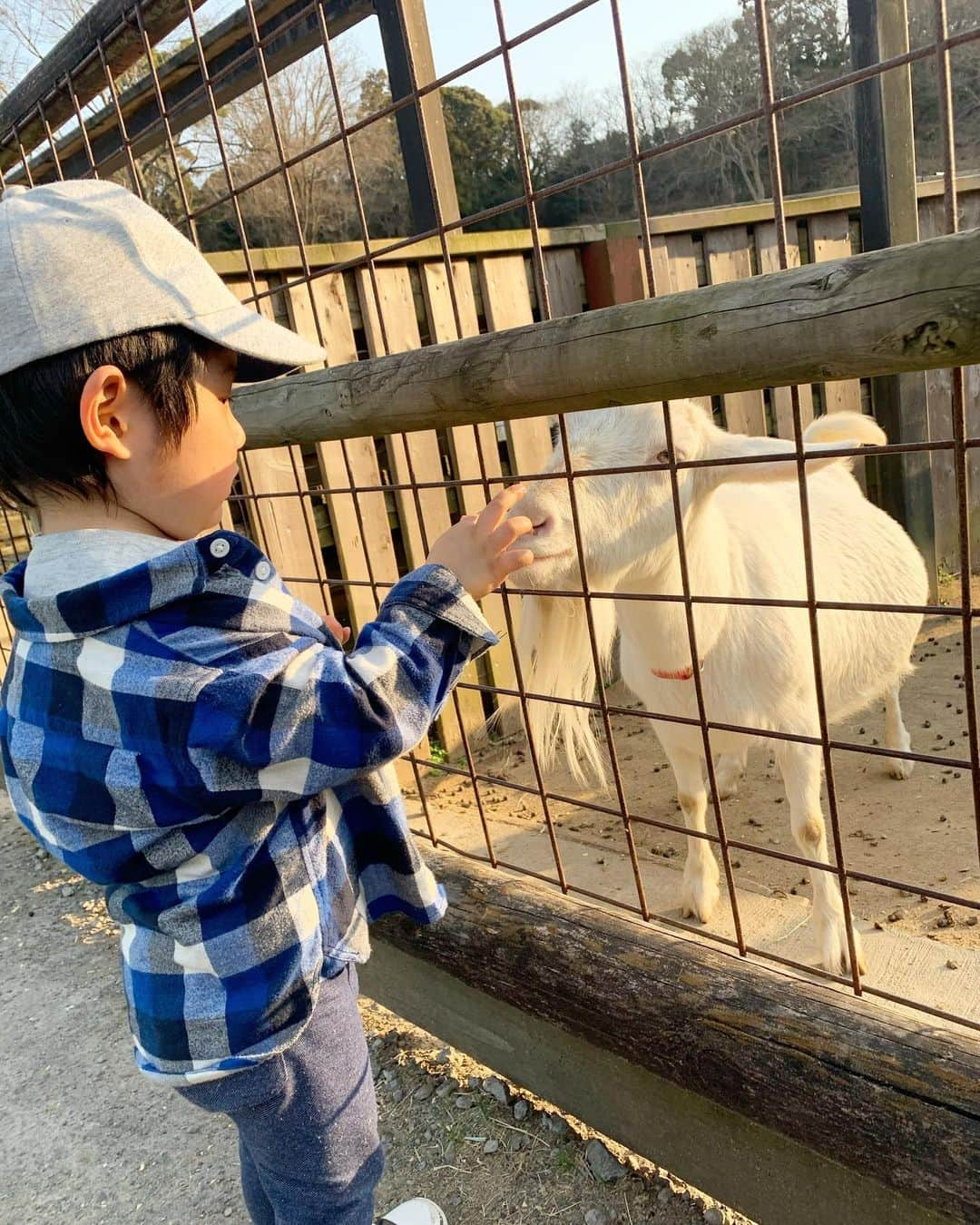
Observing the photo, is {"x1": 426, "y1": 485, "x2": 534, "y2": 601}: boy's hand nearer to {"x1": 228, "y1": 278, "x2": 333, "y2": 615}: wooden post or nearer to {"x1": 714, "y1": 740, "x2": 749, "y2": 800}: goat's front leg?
{"x1": 228, "y1": 278, "x2": 333, "y2": 615}: wooden post

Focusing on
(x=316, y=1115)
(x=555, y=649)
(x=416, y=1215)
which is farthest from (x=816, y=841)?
(x=316, y=1115)

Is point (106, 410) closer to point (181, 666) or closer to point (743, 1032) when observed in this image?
point (181, 666)

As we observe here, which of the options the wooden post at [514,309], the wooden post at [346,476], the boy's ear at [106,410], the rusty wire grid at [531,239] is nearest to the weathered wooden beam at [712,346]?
the rusty wire grid at [531,239]

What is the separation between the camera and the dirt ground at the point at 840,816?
9.61 feet

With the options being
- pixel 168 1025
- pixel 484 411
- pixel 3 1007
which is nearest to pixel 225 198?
pixel 484 411

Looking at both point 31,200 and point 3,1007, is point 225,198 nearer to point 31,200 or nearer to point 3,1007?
point 31,200

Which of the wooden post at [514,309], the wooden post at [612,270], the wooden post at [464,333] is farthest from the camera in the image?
the wooden post at [612,270]

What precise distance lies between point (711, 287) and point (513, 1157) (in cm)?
192

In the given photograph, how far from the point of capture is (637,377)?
4.23 feet

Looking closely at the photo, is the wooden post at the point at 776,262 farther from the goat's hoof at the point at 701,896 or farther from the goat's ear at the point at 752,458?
the goat's hoof at the point at 701,896

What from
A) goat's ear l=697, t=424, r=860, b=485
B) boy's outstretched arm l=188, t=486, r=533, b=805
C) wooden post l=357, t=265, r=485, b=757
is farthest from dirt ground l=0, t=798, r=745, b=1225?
wooden post l=357, t=265, r=485, b=757

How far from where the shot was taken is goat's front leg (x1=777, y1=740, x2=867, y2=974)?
2547 millimetres

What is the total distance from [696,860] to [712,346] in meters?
2.16

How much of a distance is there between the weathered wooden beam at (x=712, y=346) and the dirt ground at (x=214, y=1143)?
1.67m
